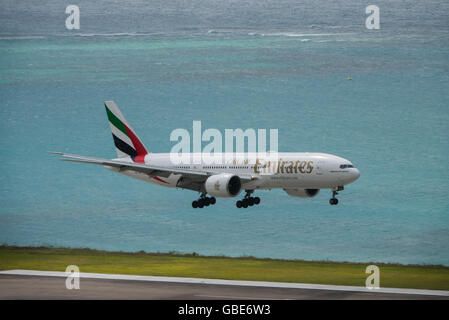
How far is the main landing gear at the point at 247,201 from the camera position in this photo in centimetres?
6662

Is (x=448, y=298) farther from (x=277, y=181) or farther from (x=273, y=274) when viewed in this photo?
(x=277, y=181)

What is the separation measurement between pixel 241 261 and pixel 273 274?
12748 millimetres

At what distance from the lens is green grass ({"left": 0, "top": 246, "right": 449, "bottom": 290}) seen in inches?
2022

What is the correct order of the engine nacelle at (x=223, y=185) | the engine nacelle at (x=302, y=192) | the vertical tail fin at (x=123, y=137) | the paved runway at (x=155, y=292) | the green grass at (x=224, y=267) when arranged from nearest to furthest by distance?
1. the paved runway at (x=155, y=292)
2. the green grass at (x=224, y=267)
3. the engine nacelle at (x=223, y=185)
4. the engine nacelle at (x=302, y=192)
5. the vertical tail fin at (x=123, y=137)

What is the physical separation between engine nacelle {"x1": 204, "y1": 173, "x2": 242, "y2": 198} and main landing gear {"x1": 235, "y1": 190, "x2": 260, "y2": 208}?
2685mm

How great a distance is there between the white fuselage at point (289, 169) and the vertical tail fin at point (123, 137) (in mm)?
7942

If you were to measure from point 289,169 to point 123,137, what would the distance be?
20.0 m
